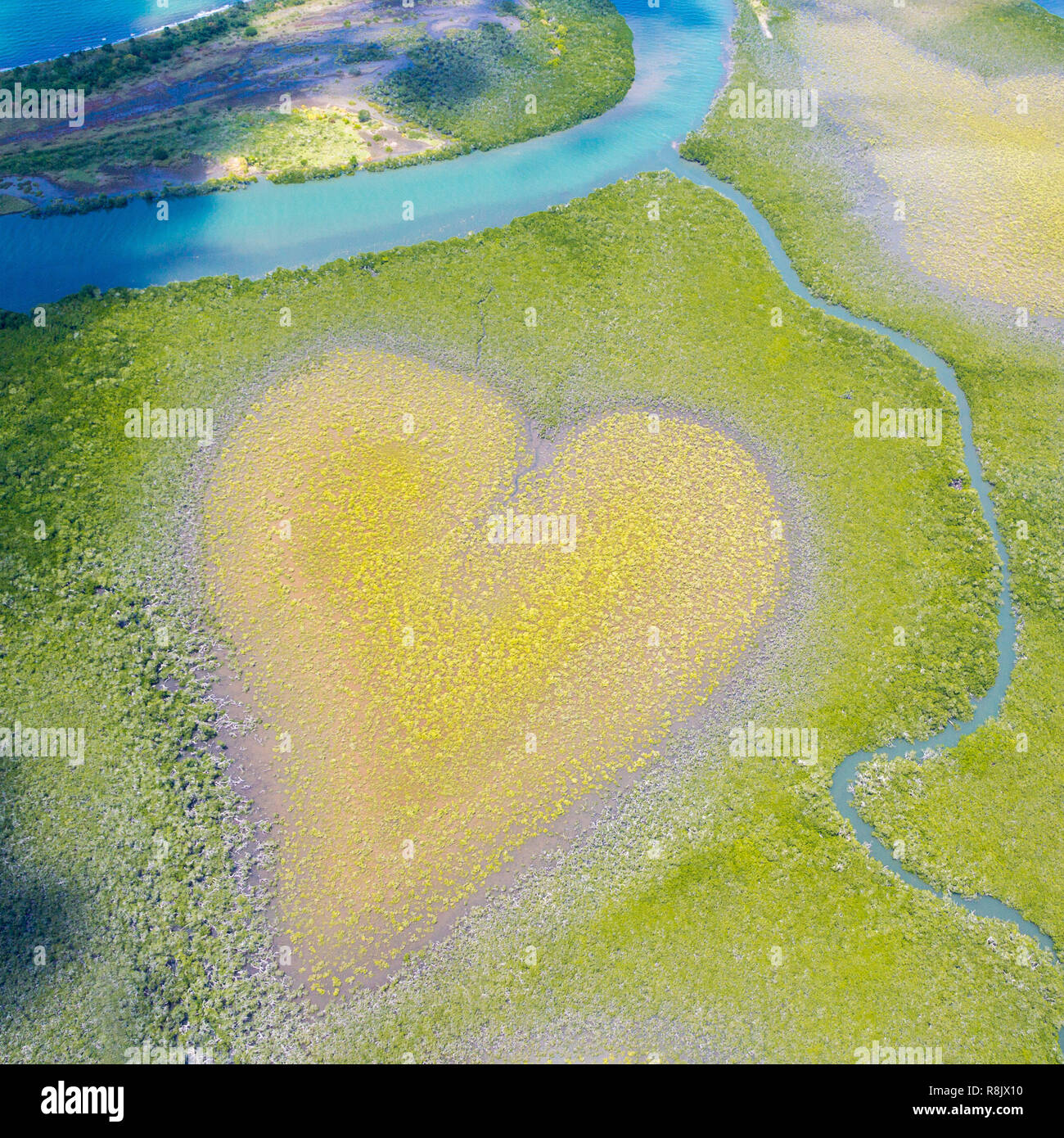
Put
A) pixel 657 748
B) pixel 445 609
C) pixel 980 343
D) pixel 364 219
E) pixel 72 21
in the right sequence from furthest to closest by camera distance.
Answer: pixel 72 21
pixel 364 219
pixel 980 343
pixel 445 609
pixel 657 748

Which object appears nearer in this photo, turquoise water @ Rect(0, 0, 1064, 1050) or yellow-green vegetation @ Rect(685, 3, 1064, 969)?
yellow-green vegetation @ Rect(685, 3, 1064, 969)

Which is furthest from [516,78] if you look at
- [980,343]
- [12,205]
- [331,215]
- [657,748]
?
[657,748]

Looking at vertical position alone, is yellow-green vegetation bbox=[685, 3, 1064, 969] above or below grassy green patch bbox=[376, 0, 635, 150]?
below

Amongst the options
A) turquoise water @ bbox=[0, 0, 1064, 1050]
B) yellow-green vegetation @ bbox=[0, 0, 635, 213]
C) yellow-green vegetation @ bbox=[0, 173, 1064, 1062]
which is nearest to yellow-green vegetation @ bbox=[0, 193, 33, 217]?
turquoise water @ bbox=[0, 0, 1064, 1050]

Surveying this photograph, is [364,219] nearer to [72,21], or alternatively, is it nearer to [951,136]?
[72,21]

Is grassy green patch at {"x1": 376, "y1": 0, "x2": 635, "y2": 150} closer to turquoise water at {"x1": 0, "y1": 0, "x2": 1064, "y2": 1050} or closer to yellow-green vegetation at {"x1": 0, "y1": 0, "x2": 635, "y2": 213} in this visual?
yellow-green vegetation at {"x1": 0, "y1": 0, "x2": 635, "y2": 213}

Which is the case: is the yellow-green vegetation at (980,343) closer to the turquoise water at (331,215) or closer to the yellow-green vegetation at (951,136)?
the yellow-green vegetation at (951,136)

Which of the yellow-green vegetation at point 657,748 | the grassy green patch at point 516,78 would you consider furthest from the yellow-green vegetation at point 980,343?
the grassy green patch at point 516,78
